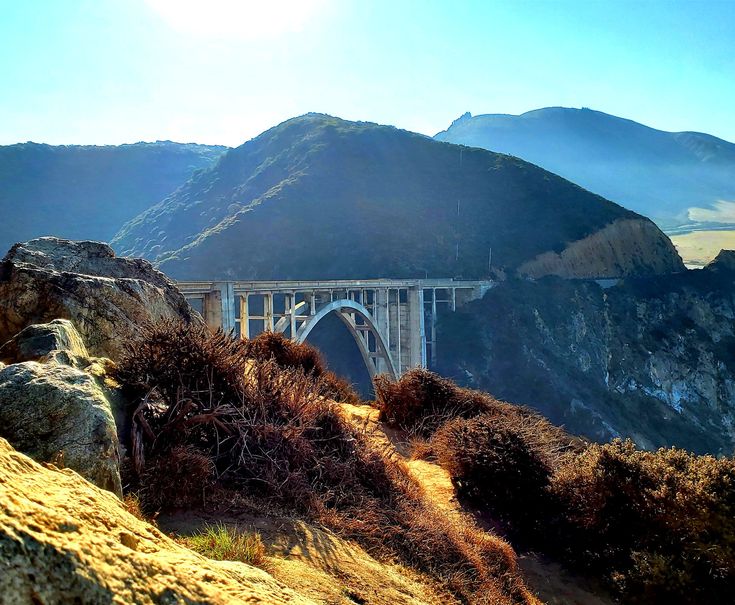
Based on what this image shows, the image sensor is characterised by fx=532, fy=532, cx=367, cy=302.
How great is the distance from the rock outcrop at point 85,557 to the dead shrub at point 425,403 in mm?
7589

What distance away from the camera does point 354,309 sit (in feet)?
91.5

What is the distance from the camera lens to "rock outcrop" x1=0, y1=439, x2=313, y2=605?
1.15 metres

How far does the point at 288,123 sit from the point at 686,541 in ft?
336

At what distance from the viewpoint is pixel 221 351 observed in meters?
4.76

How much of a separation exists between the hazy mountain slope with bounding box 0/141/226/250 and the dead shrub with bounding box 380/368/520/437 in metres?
94.0

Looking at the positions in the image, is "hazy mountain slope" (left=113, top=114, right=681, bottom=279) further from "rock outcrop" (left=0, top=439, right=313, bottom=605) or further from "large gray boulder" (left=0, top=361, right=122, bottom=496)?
"rock outcrop" (left=0, top=439, right=313, bottom=605)

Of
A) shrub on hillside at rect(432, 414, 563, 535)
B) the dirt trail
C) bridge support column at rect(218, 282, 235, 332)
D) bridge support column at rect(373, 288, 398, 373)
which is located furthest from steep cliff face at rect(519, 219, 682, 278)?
the dirt trail

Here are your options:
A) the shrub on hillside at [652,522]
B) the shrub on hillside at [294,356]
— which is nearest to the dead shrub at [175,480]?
the shrub on hillside at [652,522]

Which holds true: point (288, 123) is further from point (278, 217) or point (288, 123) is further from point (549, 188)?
point (549, 188)

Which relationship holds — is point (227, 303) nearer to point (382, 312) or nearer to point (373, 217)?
point (382, 312)

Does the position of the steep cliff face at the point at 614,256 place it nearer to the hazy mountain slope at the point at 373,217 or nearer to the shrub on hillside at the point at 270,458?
the hazy mountain slope at the point at 373,217

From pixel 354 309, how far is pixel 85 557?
2660cm

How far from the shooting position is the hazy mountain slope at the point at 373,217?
198 feet

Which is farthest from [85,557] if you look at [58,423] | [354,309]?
[354,309]
